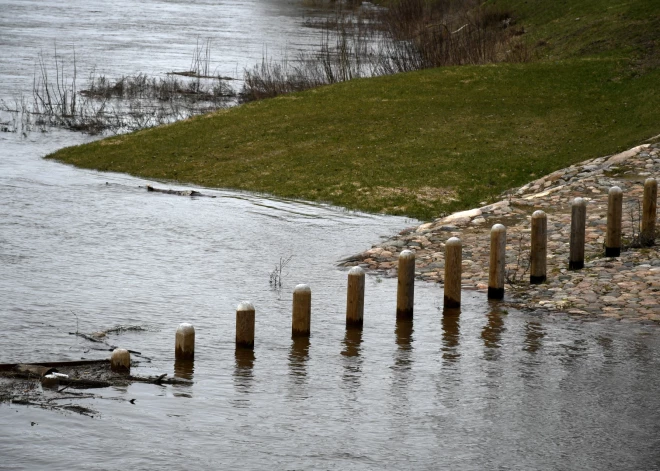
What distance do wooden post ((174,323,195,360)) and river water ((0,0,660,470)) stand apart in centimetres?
26

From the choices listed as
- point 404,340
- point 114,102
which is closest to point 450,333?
point 404,340

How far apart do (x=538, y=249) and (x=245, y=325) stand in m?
5.49

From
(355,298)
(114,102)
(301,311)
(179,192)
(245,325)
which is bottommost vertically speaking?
(245,325)

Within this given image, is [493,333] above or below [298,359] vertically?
above

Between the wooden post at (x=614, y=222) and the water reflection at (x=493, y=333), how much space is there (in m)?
2.94

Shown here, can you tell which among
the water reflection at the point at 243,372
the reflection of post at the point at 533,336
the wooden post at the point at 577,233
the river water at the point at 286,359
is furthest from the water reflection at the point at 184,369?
the wooden post at the point at 577,233

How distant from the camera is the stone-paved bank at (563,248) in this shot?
1628cm

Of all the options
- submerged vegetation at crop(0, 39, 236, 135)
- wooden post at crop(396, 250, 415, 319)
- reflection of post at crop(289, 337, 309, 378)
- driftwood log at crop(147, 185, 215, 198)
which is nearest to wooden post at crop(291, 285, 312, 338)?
reflection of post at crop(289, 337, 309, 378)

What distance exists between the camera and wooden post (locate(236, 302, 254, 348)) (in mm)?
13781

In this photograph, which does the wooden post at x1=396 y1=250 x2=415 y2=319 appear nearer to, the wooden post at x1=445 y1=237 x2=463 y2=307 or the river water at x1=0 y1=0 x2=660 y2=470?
the river water at x1=0 y1=0 x2=660 y2=470

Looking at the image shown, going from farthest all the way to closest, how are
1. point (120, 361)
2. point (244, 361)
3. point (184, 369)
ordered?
point (244, 361)
point (184, 369)
point (120, 361)

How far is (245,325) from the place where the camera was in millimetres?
13969

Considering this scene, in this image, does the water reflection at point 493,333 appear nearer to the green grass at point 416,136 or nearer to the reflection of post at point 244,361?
the reflection of post at point 244,361

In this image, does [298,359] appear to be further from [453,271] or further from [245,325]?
[453,271]
